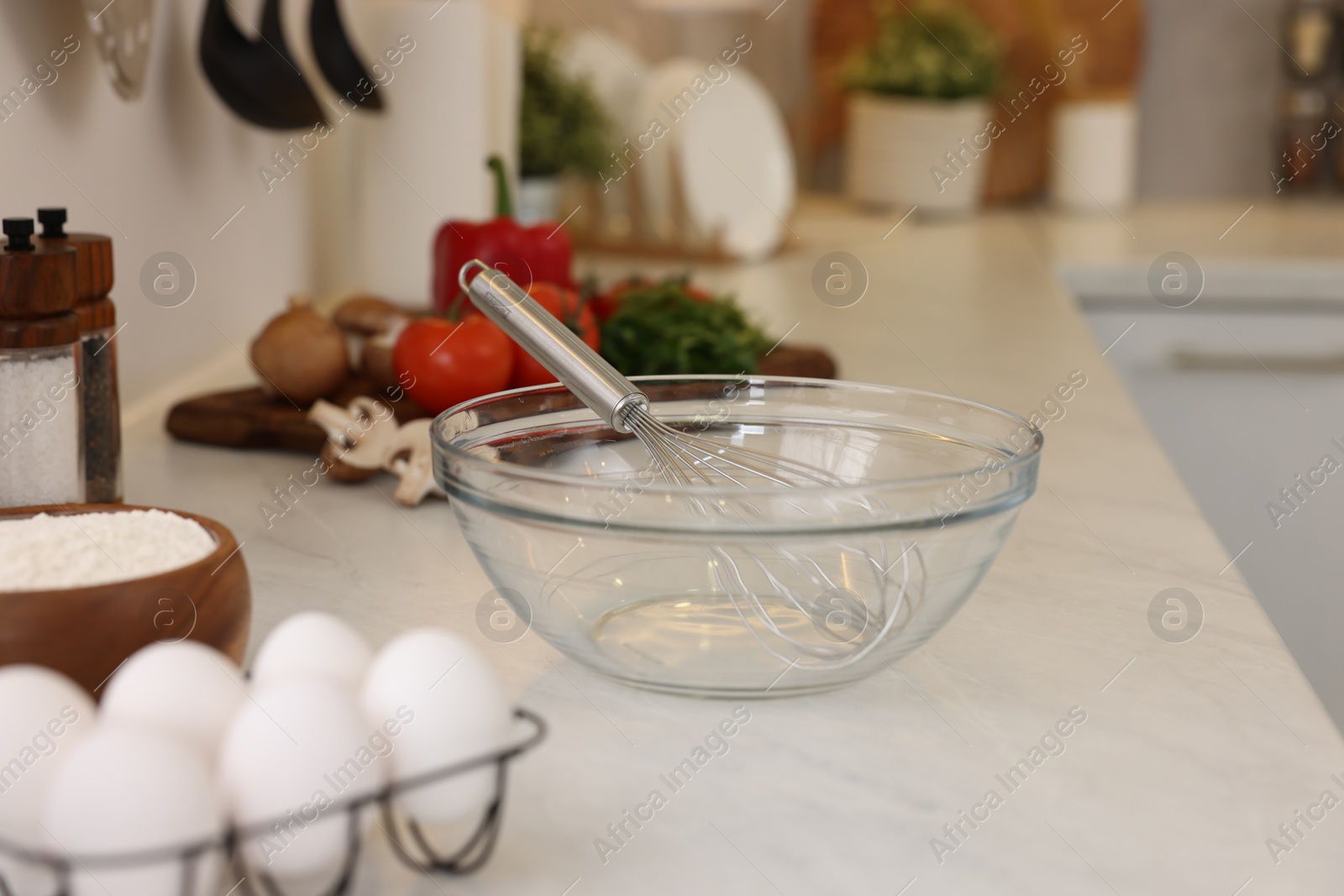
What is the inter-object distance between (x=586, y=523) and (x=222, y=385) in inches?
25.5

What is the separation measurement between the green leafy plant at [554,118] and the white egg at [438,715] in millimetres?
1385

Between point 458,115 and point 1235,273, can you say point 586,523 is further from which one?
point 1235,273

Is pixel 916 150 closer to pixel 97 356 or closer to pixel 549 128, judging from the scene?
pixel 549 128

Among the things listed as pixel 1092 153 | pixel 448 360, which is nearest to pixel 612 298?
pixel 448 360

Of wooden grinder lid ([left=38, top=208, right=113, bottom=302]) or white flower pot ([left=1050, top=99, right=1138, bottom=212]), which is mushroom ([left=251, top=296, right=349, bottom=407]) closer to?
wooden grinder lid ([left=38, top=208, right=113, bottom=302])

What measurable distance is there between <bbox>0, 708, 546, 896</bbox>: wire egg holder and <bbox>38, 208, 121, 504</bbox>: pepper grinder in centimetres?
33

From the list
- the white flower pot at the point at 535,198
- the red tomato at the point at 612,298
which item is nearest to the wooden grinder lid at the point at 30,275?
the red tomato at the point at 612,298

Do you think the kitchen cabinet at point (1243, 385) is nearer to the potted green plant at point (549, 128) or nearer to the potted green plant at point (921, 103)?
the potted green plant at point (921, 103)

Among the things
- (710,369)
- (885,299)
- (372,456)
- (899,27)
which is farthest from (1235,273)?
(372,456)

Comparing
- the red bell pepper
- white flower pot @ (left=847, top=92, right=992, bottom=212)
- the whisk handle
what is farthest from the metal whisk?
white flower pot @ (left=847, top=92, right=992, bottom=212)

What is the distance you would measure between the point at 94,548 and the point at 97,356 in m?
0.21

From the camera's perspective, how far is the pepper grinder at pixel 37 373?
0.55 metres

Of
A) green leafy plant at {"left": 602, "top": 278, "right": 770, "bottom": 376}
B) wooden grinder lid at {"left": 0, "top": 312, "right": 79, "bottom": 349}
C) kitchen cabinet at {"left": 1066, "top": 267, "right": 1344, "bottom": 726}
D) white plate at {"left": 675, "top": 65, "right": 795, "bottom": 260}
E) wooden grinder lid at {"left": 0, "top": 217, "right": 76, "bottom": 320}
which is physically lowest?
kitchen cabinet at {"left": 1066, "top": 267, "right": 1344, "bottom": 726}

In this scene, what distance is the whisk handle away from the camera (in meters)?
0.53
